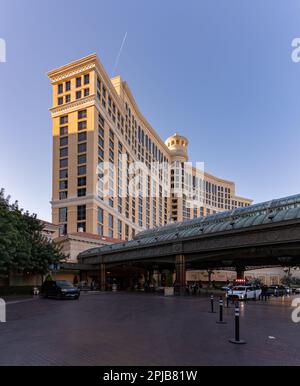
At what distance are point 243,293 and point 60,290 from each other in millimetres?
17212

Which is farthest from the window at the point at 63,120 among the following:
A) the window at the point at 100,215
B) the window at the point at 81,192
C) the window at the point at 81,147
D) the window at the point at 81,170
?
the window at the point at 100,215

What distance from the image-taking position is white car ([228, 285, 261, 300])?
3303 centimetres

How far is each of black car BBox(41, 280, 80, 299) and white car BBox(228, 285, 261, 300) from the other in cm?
1447

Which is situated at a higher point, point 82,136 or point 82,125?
point 82,125

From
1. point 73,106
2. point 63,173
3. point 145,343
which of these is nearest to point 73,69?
point 73,106

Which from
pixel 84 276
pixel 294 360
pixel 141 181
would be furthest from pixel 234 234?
pixel 141 181

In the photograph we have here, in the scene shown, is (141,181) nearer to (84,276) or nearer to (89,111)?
(89,111)

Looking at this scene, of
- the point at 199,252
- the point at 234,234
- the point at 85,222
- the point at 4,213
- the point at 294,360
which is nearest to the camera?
the point at 294,360

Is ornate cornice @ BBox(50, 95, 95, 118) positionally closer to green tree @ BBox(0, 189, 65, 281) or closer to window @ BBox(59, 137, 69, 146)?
window @ BBox(59, 137, 69, 146)

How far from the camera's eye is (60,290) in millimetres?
30719

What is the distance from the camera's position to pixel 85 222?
275 feet

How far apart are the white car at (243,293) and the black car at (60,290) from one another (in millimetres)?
14470

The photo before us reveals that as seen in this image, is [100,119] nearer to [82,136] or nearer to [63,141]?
[82,136]
